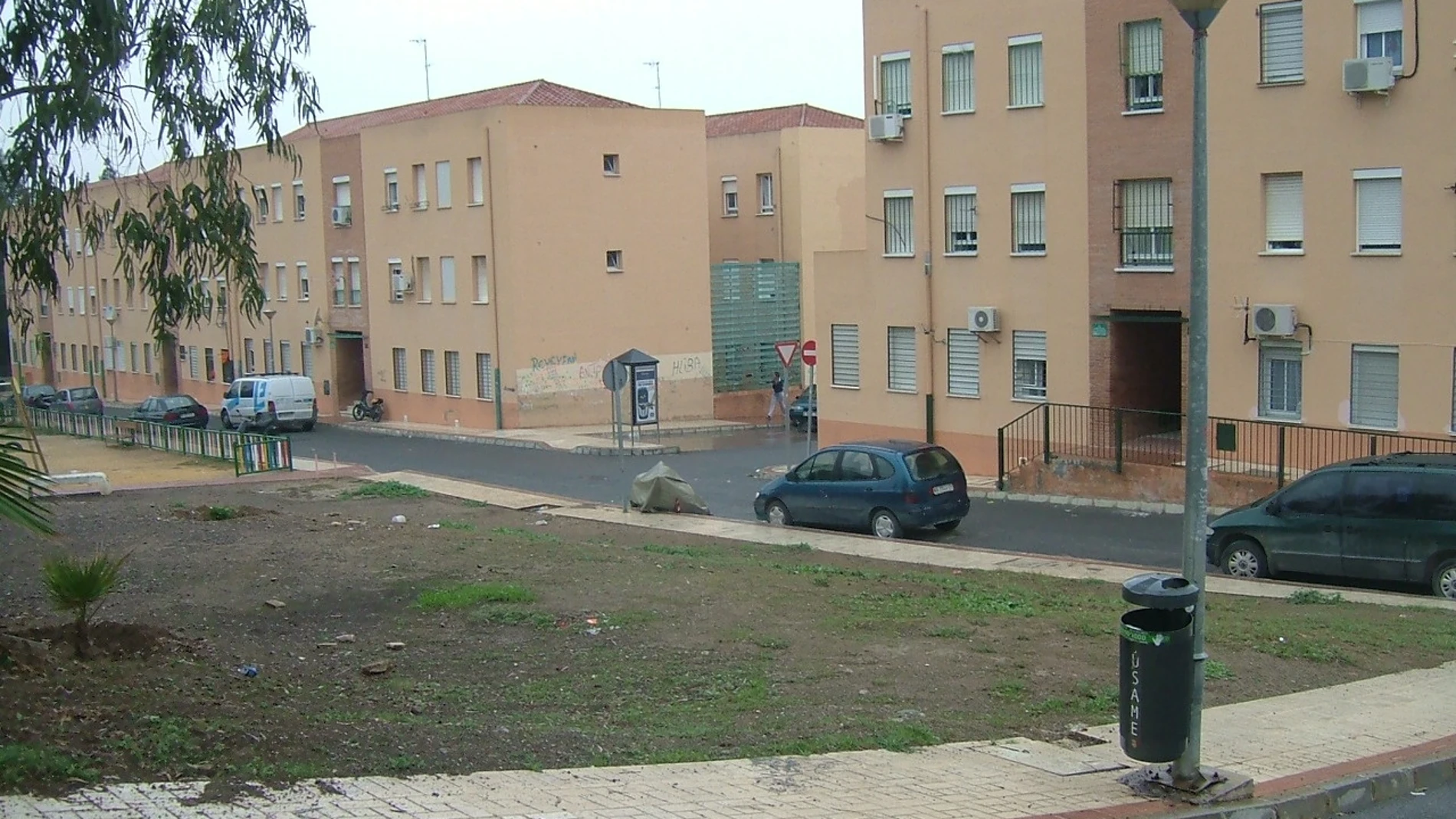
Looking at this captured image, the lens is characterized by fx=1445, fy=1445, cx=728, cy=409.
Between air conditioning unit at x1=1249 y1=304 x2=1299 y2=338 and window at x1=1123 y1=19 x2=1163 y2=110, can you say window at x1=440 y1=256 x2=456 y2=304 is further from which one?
air conditioning unit at x1=1249 y1=304 x2=1299 y2=338

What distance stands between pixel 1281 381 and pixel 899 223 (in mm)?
9571

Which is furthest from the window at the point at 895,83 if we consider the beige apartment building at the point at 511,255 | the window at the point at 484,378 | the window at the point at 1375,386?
the window at the point at 484,378

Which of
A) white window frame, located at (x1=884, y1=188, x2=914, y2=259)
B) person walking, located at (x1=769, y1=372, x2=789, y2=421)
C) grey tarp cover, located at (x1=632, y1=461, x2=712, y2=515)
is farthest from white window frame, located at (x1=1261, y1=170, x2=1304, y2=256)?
person walking, located at (x1=769, y1=372, x2=789, y2=421)

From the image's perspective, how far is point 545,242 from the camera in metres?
45.7

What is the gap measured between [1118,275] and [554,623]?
61.4 ft

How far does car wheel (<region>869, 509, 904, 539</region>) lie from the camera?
22875mm

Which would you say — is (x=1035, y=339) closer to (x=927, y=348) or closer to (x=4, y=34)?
(x=927, y=348)

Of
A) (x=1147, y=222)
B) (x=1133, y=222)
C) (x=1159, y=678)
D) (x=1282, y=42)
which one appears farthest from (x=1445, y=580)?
(x=1133, y=222)

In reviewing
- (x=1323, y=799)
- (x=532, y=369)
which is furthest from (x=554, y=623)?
(x=532, y=369)

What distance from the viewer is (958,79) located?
30.8 meters

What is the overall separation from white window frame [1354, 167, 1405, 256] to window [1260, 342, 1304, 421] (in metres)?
2.13

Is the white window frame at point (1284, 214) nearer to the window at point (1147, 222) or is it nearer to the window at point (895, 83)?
the window at point (1147, 222)

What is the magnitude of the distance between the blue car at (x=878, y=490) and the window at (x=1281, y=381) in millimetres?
6413

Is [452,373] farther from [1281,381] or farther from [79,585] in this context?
[79,585]
